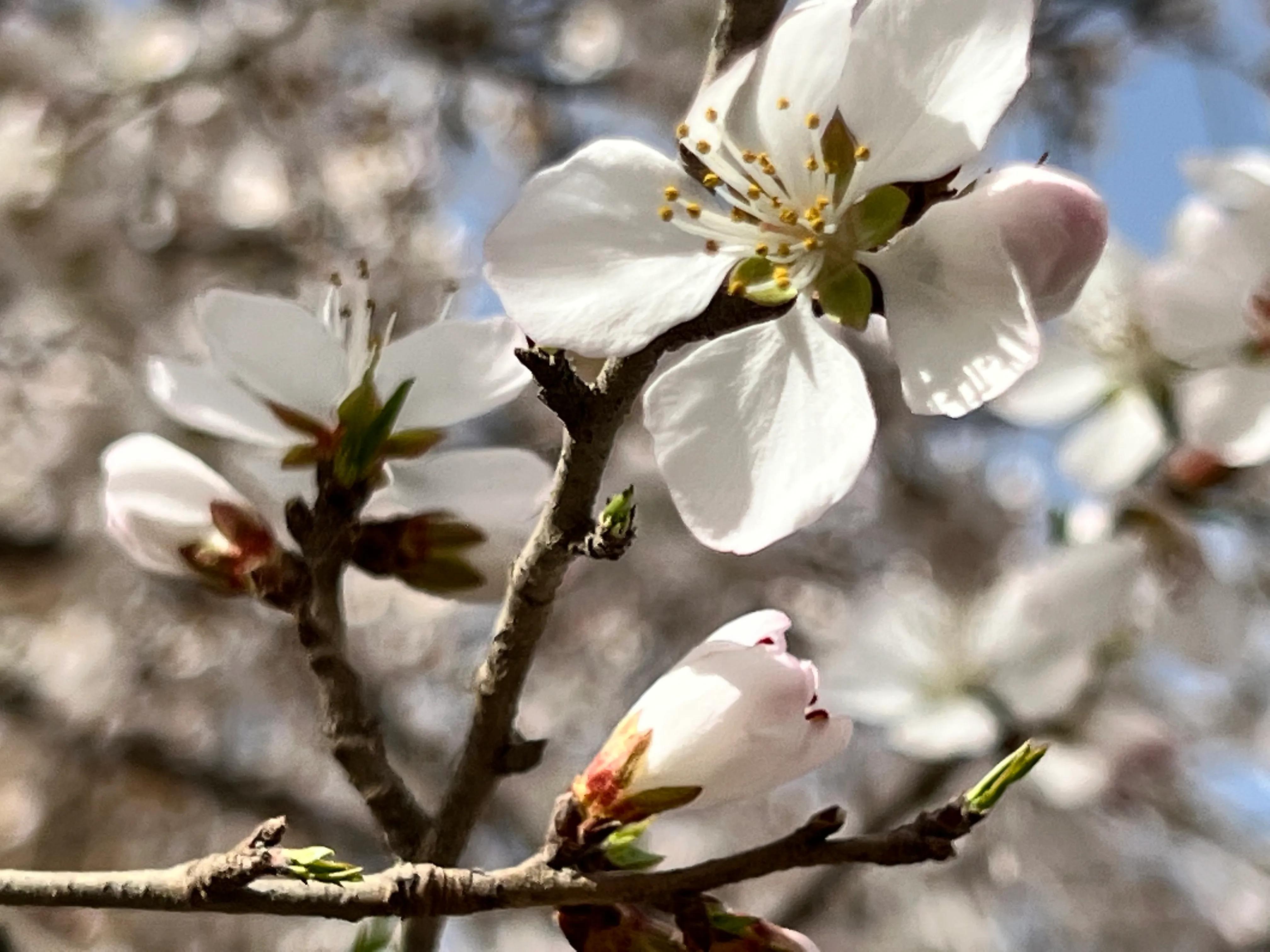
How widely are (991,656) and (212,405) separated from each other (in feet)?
3.04

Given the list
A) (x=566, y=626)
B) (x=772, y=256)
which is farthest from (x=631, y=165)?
(x=566, y=626)

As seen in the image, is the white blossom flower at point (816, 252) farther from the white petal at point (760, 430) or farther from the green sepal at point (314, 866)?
the green sepal at point (314, 866)

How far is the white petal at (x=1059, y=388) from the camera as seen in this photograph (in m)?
1.16

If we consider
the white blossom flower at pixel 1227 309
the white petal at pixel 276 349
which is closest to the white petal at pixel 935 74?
the white petal at pixel 276 349

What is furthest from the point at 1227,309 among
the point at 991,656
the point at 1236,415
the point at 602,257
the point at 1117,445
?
the point at 602,257

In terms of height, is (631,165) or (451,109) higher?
(631,165)

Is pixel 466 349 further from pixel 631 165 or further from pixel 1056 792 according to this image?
pixel 1056 792

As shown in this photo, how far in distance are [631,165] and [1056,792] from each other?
1003mm

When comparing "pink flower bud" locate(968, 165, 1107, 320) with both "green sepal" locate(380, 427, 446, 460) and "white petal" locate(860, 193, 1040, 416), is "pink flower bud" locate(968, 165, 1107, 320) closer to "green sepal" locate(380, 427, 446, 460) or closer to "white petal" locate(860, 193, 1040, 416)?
"white petal" locate(860, 193, 1040, 416)

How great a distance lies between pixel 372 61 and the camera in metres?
2.40

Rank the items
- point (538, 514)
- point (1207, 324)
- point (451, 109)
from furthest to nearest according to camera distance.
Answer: point (451, 109)
point (1207, 324)
point (538, 514)

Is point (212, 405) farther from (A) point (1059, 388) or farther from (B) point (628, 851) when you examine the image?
(A) point (1059, 388)

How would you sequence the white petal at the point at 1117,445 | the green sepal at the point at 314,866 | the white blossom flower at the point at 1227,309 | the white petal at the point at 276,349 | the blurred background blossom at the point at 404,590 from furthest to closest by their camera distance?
the blurred background blossom at the point at 404,590 < the white petal at the point at 1117,445 < the white blossom flower at the point at 1227,309 < the white petal at the point at 276,349 < the green sepal at the point at 314,866

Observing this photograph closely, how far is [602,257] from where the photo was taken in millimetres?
474
